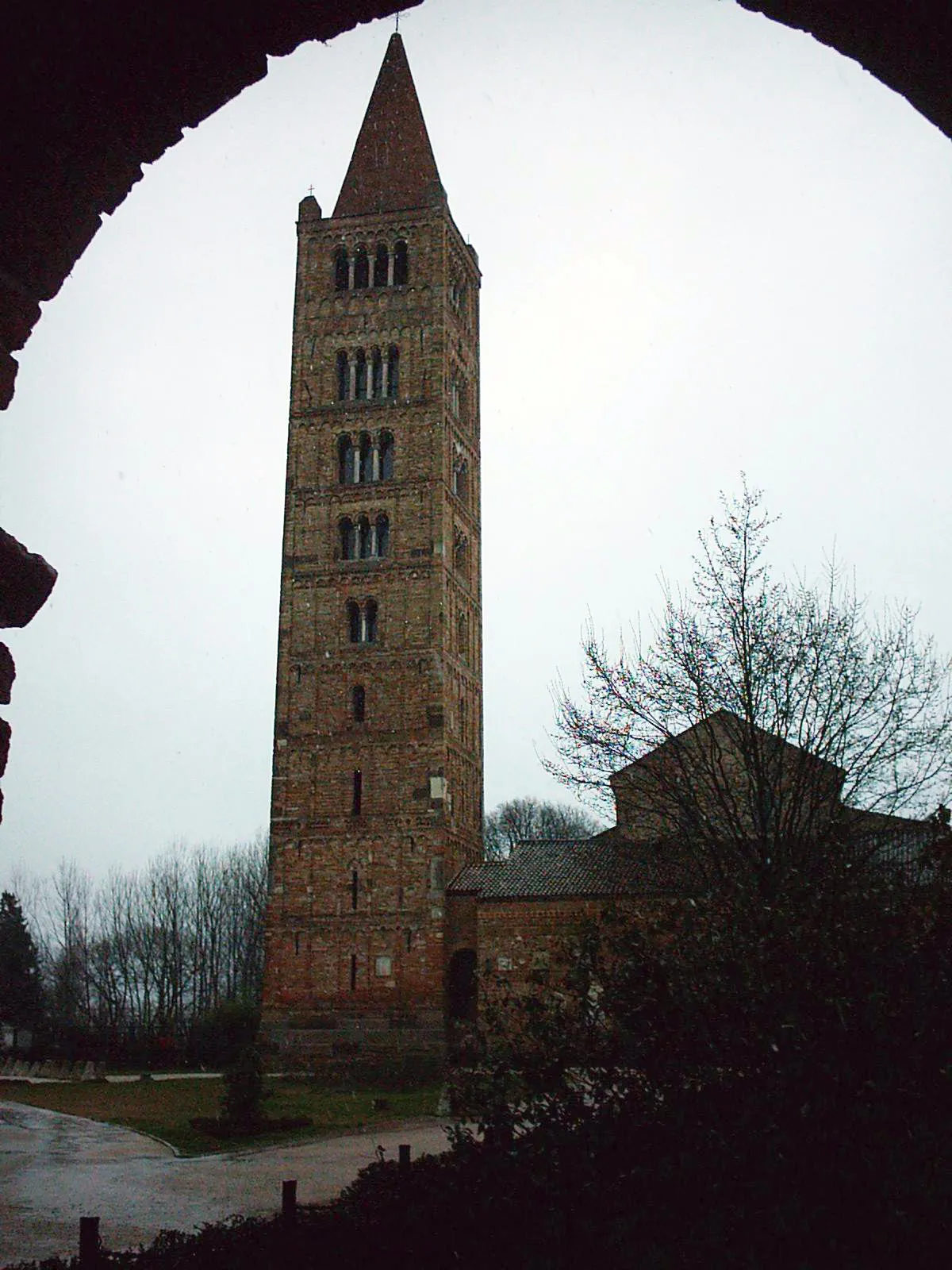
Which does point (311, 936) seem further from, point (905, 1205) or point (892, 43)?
point (892, 43)

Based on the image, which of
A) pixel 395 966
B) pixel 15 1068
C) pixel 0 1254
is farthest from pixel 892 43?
pixel 15 1068

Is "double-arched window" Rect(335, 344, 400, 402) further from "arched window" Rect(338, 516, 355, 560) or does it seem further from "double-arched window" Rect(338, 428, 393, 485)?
"arched window" Rect(338, 516, 355, 560)

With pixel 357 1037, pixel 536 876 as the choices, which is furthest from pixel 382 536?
pixel 357 1037

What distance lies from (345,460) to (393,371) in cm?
341

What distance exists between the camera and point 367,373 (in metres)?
39.4

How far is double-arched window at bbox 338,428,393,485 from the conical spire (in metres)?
8.44

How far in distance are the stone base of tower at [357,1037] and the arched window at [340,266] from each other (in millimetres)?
23718

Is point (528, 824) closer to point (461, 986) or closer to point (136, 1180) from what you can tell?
point (461, 986)

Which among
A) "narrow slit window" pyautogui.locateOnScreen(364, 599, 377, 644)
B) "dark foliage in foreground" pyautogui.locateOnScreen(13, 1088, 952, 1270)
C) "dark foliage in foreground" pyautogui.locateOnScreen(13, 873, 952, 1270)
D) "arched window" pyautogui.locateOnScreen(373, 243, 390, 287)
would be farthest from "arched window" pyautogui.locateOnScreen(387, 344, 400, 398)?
"dark foliage in foreground" pyautogui.locateOnScreen(13, 1088, 952, 1270)

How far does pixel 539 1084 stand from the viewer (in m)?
6.73

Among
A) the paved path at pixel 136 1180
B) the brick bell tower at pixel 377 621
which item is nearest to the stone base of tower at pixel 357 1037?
the brick bell tower at pixel 377 621

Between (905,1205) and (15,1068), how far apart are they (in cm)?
4332

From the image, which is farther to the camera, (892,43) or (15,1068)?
(15,1068)

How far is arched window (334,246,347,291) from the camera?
4088cm
